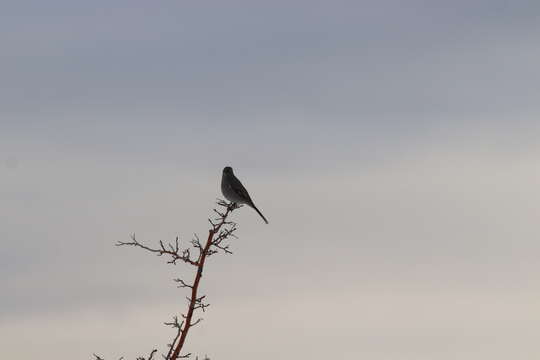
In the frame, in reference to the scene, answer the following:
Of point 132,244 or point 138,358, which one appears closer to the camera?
point 138,358

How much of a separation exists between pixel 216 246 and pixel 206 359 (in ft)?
7.73

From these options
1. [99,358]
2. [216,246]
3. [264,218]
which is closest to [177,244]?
[216,246]

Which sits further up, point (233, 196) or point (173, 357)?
point (233, 196)

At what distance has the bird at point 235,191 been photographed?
26.9 m

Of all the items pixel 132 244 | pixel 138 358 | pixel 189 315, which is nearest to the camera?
pixel 138 358

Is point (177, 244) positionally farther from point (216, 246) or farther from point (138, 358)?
point (138, 358)

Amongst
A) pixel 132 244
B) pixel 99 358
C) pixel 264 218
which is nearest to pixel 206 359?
pixel 99 358

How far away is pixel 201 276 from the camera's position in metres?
11.1

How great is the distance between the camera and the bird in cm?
2694

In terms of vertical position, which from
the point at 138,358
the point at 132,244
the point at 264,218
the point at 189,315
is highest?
the point at 264,218

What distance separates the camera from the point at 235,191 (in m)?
27.1

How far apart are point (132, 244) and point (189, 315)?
1.55m

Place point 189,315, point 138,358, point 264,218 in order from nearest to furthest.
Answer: point 138,358
point 189,315
point 264,218

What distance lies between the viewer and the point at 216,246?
12.0 m
